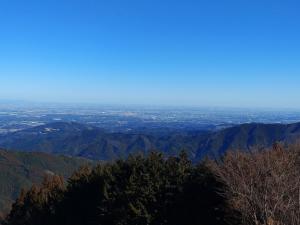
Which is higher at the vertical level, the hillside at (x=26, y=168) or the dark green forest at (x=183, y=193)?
the dark green forest at (x=183, y=193)

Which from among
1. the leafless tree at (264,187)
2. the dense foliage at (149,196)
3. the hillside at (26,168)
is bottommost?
the hillside at (26,168)

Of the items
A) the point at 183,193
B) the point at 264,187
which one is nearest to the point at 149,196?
the point at 183,193

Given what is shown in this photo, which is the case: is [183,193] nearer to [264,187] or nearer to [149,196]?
[149,196]

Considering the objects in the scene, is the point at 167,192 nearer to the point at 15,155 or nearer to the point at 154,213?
the point at 154,213

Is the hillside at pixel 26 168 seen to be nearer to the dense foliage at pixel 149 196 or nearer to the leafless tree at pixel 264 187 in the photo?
the dense foliage at pixel 149 196

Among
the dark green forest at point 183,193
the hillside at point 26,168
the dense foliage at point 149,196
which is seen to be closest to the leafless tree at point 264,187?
the dark green forest at point 183,193
